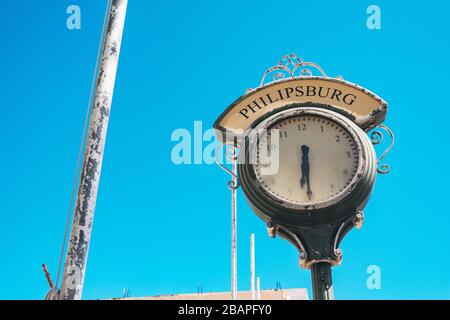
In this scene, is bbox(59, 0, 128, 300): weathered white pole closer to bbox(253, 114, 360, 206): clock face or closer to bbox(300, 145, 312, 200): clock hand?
bbox(253, 114, 360, 206): clock face

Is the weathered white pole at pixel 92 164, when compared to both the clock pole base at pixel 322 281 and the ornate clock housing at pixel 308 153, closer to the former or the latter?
the ornate clock housing at pixel 308 153

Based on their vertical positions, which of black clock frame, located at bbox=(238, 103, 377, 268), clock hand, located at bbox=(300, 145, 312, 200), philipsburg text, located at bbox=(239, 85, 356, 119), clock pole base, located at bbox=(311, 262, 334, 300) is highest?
philipsburg text, located at bbox=(239, 85, 356, 119)

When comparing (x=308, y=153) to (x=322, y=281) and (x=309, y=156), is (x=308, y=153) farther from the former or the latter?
(x=322, y=281)

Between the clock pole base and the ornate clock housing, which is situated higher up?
the ornate clock housing

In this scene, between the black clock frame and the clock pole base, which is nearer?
the clock pole base

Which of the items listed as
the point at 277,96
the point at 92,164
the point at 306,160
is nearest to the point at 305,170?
the point at 306,160

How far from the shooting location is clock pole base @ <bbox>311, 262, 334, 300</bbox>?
3518 millimetres

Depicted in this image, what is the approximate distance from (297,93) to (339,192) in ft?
3.34

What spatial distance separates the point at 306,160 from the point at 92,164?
5.47ft

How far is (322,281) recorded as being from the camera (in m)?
3.59

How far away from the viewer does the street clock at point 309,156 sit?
3.76m

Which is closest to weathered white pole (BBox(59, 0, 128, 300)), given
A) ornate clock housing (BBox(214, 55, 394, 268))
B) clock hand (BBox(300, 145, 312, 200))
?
ornate clock housing (BBox(214, 55, 394, 268))

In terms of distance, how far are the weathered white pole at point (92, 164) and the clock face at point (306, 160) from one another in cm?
124

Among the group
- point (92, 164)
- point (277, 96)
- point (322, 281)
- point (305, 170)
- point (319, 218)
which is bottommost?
point (322, 281)
